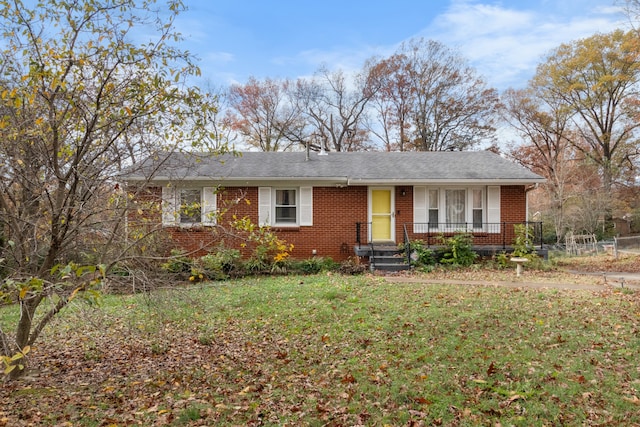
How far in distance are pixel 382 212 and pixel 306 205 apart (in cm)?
269

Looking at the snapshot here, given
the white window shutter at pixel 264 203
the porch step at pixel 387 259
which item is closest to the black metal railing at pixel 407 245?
the porch step at pixel 387 259

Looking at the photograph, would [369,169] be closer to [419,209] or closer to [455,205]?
[419,209]

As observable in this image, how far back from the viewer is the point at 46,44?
164 inches

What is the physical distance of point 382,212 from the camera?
14.5 meters

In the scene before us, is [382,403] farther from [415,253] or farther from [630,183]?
[630,183]

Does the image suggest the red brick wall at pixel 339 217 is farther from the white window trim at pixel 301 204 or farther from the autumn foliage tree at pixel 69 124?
the autumn foliage tree at pixel 69 124

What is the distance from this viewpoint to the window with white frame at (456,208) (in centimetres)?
1413

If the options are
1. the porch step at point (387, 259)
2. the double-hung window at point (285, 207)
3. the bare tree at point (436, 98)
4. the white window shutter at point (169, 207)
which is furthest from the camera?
the bare tree at point (436, 98)

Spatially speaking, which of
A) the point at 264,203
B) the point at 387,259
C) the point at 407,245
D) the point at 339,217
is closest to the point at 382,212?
the point at 339,217

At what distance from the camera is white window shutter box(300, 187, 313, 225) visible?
14.1 metres

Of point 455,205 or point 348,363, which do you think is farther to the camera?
point 455,205

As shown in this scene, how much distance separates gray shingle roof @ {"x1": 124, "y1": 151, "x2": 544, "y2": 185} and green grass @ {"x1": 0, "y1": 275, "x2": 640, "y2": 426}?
590cm

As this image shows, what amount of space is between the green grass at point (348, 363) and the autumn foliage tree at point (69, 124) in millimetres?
877

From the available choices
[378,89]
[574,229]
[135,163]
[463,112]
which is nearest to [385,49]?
[378,89]
